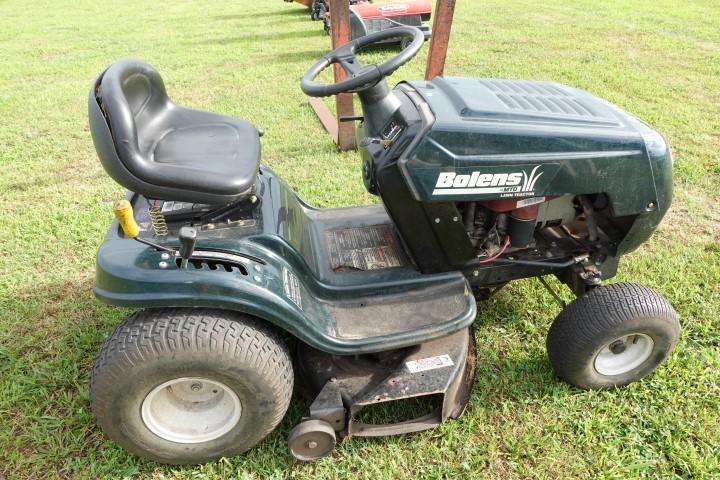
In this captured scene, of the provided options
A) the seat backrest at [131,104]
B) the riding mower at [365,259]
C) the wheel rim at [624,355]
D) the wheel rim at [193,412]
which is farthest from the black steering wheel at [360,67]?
the wheel rim at [624,355]

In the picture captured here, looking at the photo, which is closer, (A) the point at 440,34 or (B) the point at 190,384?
(B) the point at 190,384

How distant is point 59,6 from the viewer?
14.5 m

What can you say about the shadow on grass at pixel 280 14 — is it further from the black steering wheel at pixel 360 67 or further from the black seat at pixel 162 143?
the black seat at pixel 162 143

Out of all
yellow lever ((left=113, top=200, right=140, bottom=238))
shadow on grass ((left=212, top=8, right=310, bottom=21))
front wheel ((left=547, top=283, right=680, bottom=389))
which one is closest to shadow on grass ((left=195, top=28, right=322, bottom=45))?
shadow on grass ((left=212, top=8, right=310, bottom=21))

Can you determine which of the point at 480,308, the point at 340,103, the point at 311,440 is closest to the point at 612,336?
the point at 480,308

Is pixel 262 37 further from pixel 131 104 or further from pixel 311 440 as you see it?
pixel 311 440

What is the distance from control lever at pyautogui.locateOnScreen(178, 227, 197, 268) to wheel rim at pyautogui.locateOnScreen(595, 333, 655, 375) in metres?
1.74

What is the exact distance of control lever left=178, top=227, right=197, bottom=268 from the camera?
169 centimetres

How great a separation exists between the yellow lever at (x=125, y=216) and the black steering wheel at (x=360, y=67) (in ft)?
2.80

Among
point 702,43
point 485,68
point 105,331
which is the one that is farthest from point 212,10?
point 105,331

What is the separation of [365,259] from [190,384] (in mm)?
941

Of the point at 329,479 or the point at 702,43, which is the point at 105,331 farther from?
the point at 702,43

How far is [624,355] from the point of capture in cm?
233

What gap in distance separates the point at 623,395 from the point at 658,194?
0.91 metres
